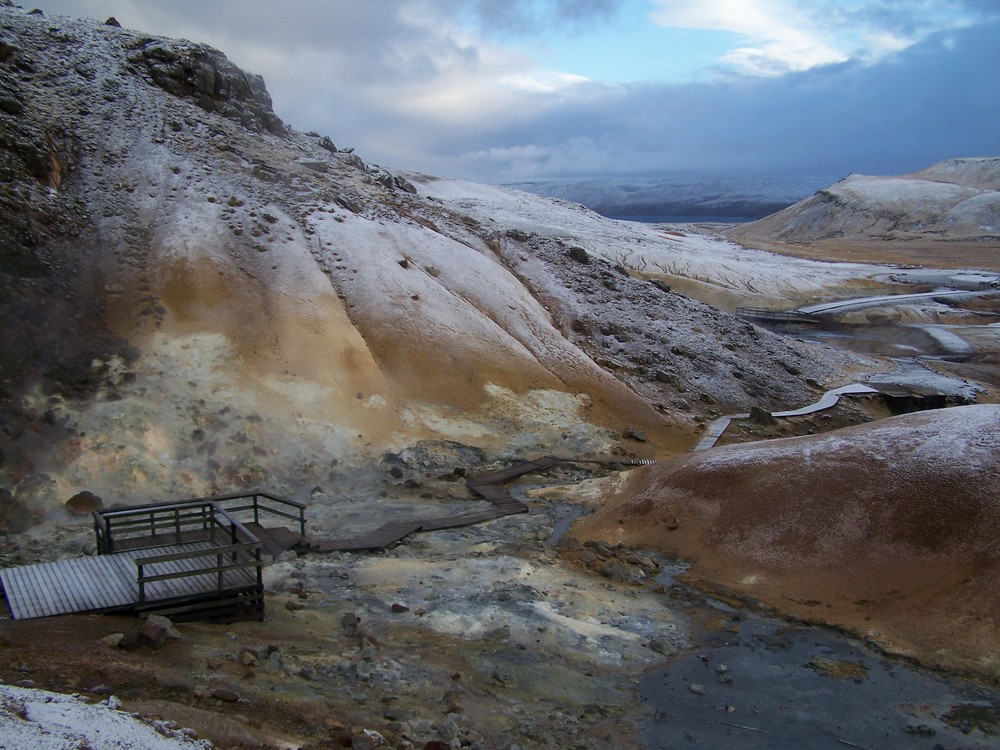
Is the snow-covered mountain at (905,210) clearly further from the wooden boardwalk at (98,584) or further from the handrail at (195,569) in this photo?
the wooden boardwalk at (98,584)

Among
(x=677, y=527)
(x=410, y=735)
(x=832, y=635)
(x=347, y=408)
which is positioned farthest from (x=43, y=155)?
(x=832, y=635)

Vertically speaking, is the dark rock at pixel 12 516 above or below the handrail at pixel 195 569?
below

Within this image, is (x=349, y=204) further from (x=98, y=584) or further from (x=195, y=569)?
(x=98, y=584)

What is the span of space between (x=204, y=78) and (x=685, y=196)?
137741mm

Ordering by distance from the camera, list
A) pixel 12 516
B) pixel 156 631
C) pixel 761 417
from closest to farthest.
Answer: pixel 156 631 < pixel 12 516 < pixel 761 417

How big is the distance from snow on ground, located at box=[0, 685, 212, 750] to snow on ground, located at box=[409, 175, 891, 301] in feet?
138

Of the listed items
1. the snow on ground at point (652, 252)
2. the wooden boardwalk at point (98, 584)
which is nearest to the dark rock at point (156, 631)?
the wooden boardwalk at point (98, 584)

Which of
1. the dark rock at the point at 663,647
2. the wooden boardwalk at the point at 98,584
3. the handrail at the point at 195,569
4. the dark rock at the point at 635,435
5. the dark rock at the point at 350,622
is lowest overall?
the dark rock at the point at 663,647

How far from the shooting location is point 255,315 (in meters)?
21.0

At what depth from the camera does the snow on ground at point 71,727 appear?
19.1ft

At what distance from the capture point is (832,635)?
11.8 m

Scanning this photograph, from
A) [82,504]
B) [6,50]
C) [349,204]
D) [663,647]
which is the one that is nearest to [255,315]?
[82,504]

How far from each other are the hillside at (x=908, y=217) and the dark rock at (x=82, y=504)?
67348 mm

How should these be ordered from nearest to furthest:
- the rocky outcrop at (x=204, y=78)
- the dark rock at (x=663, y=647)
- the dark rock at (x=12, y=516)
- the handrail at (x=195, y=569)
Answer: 1. the handrail at (x=195, y=569)
2. the dark rock at (x=663, y=647)
3. the dark rock at (x=12, y=516)
4. the rocky outcrop at (x=204, y=78)
